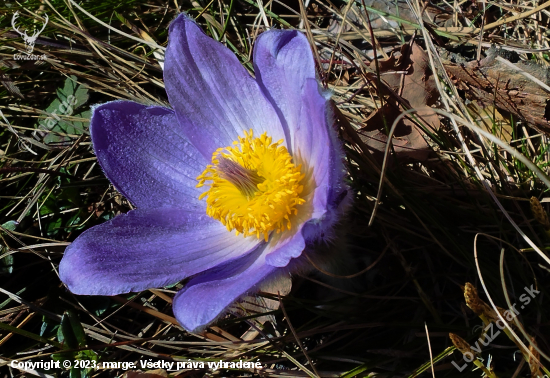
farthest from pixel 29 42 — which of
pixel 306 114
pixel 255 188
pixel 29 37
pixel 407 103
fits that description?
pixel 407 103

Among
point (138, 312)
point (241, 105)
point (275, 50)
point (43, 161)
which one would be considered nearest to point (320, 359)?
point (138, 312)

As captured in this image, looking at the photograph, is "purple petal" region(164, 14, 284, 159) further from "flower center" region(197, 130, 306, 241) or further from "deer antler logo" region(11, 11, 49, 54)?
"deer antler logo" region(11, 11, 49, 54)

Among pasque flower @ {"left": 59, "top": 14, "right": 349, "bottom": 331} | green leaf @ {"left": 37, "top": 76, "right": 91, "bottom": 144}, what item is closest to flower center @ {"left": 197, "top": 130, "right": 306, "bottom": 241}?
pasque flower @ {"left": 59, "top": 14, "right": 349, "bottom": 331}

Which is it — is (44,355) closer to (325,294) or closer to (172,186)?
(172,186)

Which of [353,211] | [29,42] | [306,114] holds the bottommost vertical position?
[353,211]

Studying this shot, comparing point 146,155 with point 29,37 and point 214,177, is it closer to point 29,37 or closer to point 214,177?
point 214,177

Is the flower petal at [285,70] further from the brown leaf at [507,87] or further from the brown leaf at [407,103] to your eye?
the brown leaf at [507,87]
